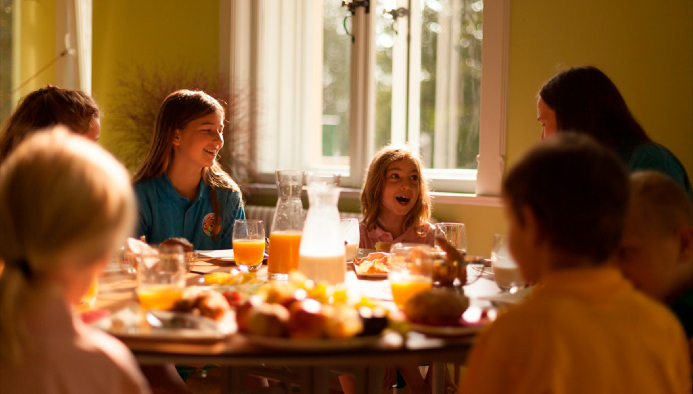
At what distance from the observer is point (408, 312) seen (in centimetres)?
128

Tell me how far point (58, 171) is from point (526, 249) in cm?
75

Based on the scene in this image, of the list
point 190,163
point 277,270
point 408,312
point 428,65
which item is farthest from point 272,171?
point 408,312

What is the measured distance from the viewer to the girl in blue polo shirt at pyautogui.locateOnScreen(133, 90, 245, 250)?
2.77 meters

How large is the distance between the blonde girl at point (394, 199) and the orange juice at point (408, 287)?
146 centimetres

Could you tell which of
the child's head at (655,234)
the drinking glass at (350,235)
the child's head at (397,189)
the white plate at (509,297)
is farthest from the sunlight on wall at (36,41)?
the child's head at (655,234)

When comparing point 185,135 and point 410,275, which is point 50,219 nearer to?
point 410,275

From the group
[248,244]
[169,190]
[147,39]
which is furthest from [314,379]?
[147,39]

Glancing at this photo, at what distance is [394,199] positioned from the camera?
9.87 feet

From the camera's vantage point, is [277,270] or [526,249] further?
[277,270]

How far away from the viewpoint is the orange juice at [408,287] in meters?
1.46

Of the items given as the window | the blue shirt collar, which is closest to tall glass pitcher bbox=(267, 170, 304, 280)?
the blue shirt collar

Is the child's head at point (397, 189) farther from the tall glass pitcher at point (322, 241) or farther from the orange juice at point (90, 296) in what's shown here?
the orange juice at point (90, 296)

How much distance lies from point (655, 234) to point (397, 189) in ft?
5.67

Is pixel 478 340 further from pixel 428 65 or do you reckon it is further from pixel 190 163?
pixel 428 65
